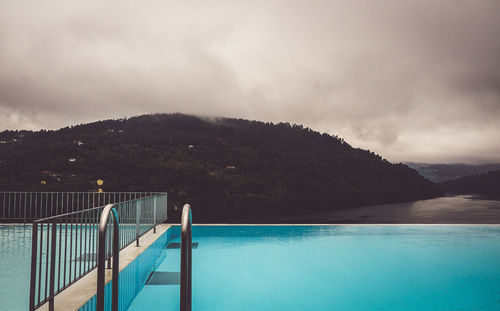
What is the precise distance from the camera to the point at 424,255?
20.0 ft

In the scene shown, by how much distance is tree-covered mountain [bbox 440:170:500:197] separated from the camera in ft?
249

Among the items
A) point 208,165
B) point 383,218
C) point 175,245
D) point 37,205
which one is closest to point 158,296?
point 175,245

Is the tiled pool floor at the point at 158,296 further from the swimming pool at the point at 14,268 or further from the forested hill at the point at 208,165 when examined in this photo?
the forested hill at the point at 208,165

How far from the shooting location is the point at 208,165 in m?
37.4

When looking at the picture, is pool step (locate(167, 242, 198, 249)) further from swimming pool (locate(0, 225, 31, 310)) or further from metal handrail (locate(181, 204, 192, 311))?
metal handrail (locate(181, 204, 192, 311))

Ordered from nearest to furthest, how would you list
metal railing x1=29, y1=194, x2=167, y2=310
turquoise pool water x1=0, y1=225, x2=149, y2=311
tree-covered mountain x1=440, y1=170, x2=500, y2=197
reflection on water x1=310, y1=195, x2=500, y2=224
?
turquoise pool water x1=0, y1=225, x2=149, y2=311
metal railing x1=29, y1=194, x2=167, y2=310
reflection on water x1=310, y1=195, x2=500, y2=224
tree-covered mountain x1=440, y1=170, x2=500, y2=197

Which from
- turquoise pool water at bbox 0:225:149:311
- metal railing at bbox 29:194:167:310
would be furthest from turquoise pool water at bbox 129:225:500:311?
turquoise pool water at bbox 0:225:149:311

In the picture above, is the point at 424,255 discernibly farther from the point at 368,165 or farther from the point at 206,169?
the point at 368,165

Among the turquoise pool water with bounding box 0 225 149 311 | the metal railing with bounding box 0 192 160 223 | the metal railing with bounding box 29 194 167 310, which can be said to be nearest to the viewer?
the turquoise pool water with bounding box 0 225 149 311

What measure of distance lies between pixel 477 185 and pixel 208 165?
248ft

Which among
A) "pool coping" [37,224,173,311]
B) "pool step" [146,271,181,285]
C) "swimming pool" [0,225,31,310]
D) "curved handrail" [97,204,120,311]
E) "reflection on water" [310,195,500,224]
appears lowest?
"reflection on water" [310,195,500,224]

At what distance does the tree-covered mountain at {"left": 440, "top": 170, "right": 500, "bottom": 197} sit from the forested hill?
3690 centimetres

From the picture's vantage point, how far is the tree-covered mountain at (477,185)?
75938mm

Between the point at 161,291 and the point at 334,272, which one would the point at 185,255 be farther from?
the point at 334,272
